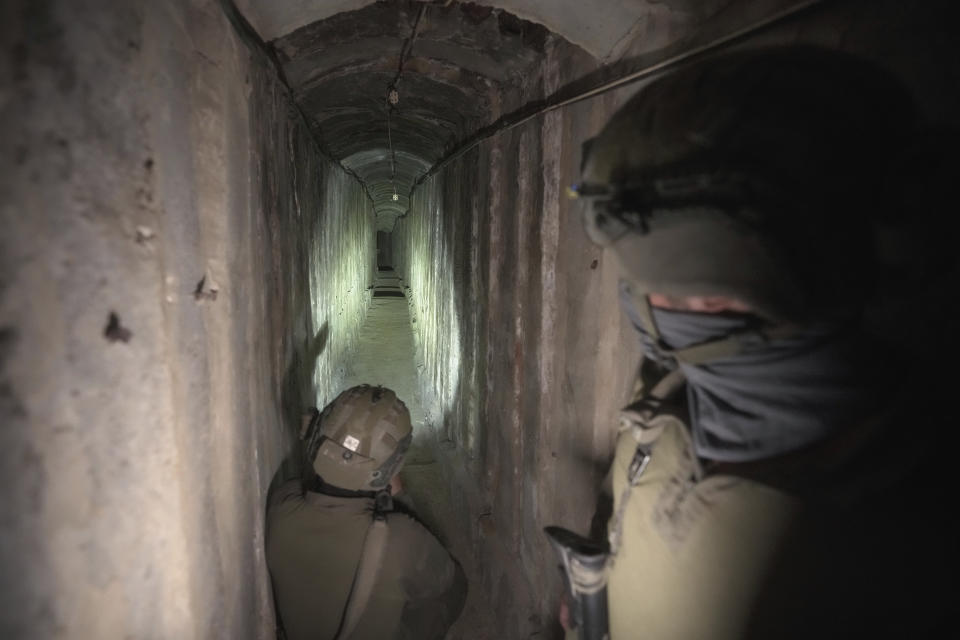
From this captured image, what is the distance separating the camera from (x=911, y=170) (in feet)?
2.68

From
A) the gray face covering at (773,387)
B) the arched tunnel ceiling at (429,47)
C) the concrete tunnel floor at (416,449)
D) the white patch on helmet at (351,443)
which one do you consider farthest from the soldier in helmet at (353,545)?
the arched tunnel ceiling at (429,47)

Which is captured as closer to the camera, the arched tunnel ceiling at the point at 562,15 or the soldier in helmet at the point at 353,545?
the arched tunnel ceiling at the point at 562,15

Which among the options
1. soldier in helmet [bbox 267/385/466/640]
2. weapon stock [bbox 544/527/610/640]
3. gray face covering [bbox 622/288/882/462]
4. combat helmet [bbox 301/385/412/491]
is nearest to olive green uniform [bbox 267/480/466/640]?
soldier in helmet [bbox 267/385/466/640]

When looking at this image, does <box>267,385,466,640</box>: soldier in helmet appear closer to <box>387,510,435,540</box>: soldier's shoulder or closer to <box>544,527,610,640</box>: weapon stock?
<box>387,510,435,540</box>: soldier's shoulder

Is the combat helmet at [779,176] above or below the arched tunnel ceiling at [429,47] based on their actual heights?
below

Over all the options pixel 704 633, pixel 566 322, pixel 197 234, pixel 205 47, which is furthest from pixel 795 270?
pixel 205 47

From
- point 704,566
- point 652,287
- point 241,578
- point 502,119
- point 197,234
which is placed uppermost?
point 502,119

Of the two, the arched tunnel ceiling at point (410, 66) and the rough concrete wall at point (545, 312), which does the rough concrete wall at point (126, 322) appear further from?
the rough concrete wall at point (545, 312)

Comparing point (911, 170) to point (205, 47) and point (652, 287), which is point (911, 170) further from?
point (205, 47)

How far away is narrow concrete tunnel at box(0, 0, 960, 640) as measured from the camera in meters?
0.85

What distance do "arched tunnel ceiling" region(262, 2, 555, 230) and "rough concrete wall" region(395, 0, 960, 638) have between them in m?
0.30

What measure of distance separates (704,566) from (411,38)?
3345 mm

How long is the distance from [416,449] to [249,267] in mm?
4113

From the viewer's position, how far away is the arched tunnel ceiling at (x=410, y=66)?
8.36ft
